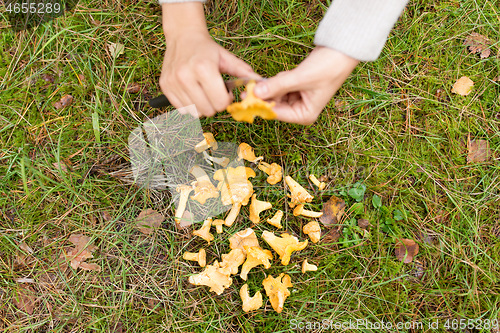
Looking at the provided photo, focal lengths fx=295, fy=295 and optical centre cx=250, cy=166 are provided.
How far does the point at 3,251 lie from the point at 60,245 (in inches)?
24.6

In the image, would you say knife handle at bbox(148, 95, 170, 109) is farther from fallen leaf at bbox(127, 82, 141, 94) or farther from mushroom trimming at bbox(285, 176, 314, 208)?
mushroom trimming at bbox(285, 176, 314, 208)

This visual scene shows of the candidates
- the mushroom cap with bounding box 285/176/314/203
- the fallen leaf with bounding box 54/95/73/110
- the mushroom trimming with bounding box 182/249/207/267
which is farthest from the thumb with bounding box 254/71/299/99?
the fallen leaf with bounding box 54/95/73/110

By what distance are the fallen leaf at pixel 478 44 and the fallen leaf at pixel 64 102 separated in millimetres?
4478

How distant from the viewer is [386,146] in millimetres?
3262

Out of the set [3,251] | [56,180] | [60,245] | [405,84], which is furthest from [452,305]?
[3,251]

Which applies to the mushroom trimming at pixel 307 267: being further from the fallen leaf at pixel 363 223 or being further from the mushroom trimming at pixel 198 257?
the mushroom trimming at pixel 198 257

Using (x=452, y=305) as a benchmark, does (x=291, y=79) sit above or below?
above

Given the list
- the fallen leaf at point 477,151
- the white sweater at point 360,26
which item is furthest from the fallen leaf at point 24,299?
the fallen leaf at point 477,151

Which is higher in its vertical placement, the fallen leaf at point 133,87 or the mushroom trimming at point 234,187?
the fallen leaf at point 133,87

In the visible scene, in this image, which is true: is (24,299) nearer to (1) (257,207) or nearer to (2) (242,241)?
(2) (242,241)

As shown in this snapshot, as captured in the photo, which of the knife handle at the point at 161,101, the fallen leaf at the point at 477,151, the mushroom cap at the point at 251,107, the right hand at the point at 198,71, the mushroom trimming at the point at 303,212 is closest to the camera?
the mushroom cap at the point at 251,107

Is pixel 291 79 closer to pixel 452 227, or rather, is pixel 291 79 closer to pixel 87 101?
pixel 87 101

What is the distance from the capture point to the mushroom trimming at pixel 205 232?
9.84ft

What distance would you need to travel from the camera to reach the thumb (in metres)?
2.02
